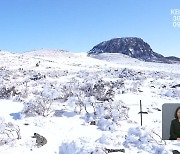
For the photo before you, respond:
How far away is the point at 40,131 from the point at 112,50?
14483 centimetres

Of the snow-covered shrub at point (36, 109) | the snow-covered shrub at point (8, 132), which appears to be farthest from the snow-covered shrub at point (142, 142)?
the snow-covered shrub at point (36, 109)

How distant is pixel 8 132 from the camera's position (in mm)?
12656

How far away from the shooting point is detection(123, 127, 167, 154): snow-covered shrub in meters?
10.9

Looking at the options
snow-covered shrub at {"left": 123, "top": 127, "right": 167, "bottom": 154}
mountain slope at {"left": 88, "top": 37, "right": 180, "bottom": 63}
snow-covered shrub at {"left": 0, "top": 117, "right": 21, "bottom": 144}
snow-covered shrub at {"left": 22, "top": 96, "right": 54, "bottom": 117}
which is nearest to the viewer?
snow-covered shrub at {"left": 123, "top": 127, "right": 167, "bottom": 154}

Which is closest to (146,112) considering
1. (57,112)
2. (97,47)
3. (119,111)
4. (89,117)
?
(119,111)

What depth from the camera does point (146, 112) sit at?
1633cm

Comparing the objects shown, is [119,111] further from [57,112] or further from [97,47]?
[97,47]

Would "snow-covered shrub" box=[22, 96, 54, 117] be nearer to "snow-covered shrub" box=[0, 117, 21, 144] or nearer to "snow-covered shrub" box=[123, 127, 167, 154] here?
"snow-covered shrub" box=[0, 117, 21, 144]

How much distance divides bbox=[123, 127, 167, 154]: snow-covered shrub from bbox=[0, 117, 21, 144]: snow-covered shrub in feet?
13.5

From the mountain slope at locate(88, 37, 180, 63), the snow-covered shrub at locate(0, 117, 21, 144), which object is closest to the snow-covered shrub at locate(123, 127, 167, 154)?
the snow-covered shrub at locate(0, 117, 21, 144)

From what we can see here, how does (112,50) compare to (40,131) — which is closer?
(40,131)

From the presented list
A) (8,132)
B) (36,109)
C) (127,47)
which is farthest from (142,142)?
(127,47)

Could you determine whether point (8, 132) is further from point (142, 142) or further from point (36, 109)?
point (142, 142)

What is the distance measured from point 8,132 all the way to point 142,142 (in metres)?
5.14
